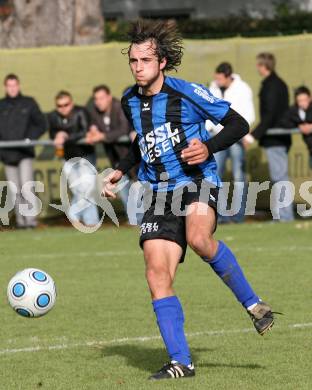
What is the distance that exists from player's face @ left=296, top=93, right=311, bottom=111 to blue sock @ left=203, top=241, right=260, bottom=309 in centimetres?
889

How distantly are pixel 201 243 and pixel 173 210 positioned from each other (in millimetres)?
303

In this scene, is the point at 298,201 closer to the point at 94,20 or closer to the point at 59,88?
the point at 59,88

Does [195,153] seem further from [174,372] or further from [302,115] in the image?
[302,115]

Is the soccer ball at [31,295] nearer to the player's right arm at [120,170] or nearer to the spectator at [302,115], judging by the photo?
the player's right arm at [120,170]

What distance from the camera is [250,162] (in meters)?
17.2

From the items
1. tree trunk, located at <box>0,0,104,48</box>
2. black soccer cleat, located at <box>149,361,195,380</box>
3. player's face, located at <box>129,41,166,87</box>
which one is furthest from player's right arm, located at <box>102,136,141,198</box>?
tree trunk, located at <box>0,0,104,48</box>

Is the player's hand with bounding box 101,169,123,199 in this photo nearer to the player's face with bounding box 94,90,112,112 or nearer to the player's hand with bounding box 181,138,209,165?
the player's hand with bounding box 181,138,209,165

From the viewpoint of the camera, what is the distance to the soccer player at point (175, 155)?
7.02m

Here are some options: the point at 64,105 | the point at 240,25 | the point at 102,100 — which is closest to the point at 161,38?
the point at 102,100

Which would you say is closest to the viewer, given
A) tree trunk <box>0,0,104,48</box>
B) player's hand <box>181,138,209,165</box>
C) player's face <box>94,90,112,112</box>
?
player's hand <box>181,138,209,165</box>

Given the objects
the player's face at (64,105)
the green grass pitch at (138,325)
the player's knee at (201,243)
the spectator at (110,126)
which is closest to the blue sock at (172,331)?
the green grass pitch at (138,325)

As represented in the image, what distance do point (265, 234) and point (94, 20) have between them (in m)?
6.46

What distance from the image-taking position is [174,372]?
6.80 metres

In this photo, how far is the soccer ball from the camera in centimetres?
736
